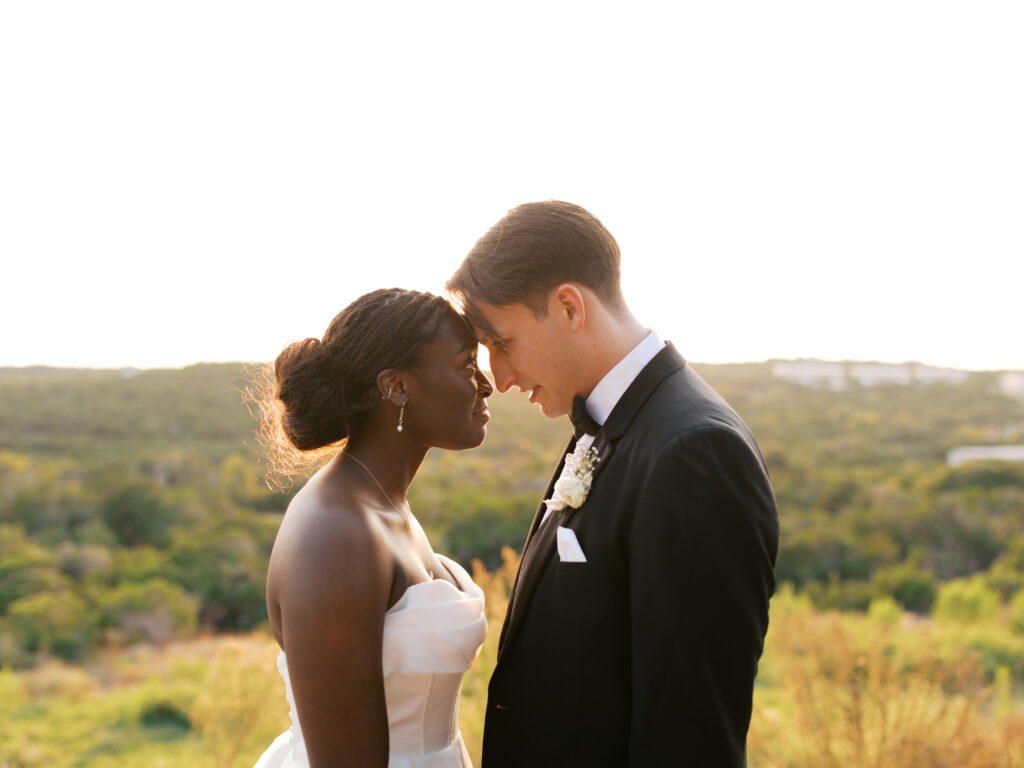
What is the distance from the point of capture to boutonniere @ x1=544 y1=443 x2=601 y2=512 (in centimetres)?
246

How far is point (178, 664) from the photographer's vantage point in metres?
9.72

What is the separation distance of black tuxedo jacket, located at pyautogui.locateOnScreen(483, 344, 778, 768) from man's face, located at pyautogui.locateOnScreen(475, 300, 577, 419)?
0.31 meters

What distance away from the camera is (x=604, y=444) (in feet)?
8.32

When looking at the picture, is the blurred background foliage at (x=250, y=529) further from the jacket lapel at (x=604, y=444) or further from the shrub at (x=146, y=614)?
the jacket lapel at (x=604, y=444)

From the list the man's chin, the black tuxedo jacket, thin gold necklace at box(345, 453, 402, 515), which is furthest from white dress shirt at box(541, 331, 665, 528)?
thin gold necklace at box(345, 453, 402, 515)

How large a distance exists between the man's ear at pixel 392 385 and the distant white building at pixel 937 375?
167ft

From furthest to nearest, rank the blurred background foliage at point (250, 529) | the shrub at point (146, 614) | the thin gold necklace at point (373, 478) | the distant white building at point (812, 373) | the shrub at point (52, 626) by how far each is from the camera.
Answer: the distant white building at point (812, 373) → the shrub at point (146, 614) → the shrub at point (52, 626) → the blurred background foliage at point (250, 529) → the thin gold necklace at point (373, 478)

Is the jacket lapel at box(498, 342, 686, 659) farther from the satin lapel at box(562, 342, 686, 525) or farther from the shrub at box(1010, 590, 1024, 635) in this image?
the shrub at box(1010, 590, 1024, 635)

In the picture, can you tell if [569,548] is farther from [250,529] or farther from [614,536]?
[250,529]

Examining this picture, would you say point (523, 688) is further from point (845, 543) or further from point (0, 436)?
point (0, 436)

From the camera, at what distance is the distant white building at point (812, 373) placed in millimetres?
48297

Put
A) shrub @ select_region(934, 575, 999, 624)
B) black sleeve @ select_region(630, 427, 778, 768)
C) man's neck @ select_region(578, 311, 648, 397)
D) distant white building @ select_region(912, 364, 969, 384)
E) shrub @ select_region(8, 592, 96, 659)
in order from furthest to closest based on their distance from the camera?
distant white building @ select_region(912, 364, 969, 384) → shrub @ select_region(934, 575, 999, 624) → shrub @ select_region(8, 592, 96, 659) → man's neck @ select_region(578, 311, 648, 397) → black sleeve @ select_region(630, 427, 778, 768)

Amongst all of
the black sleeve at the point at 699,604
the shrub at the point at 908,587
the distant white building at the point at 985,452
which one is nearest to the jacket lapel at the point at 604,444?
the black sleeve at the point at 699,604

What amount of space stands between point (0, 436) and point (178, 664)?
68.8 feet
